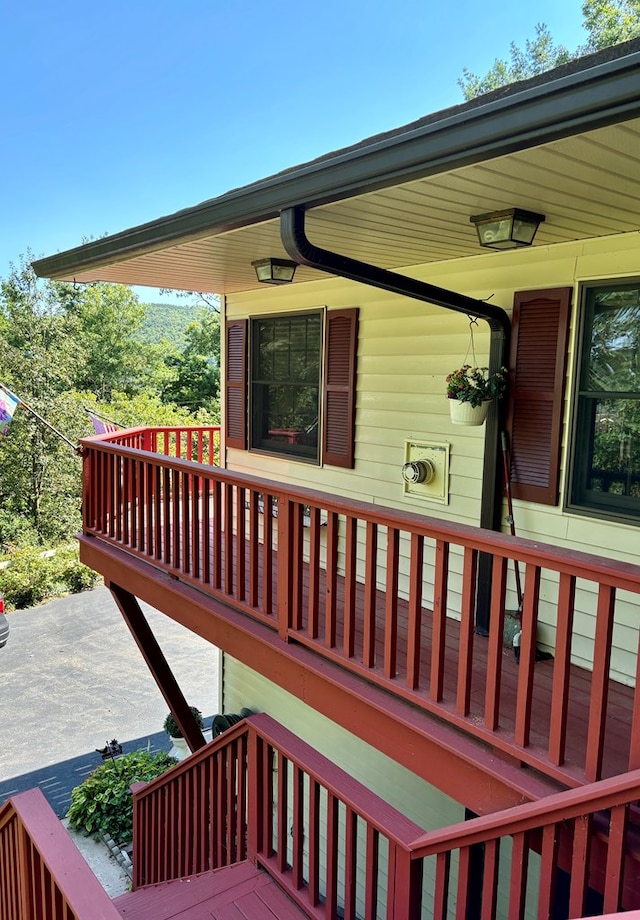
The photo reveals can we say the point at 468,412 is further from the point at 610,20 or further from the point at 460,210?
the point at 610,20

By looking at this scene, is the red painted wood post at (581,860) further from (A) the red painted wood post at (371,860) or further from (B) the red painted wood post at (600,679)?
(A) the red painted wood post at (371,860)

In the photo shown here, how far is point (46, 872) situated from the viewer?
2.00m

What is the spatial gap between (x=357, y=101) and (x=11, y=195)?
84.6 feet

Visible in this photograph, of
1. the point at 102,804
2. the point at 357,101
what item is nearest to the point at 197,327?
the point at 357,101

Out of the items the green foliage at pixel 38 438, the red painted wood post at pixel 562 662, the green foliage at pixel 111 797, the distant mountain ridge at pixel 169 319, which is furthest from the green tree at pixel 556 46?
the distant mountain ridge at pixel 169 319

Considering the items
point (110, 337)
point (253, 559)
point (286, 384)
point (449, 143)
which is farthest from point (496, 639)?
point (110, 337)

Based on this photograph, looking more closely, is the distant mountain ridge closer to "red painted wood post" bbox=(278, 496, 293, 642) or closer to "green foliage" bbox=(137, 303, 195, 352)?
"green foliage" bbox=(137, 303, 195, 352)

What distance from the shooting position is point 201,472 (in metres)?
3.82

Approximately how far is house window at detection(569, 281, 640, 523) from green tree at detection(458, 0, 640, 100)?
2190 centimetres

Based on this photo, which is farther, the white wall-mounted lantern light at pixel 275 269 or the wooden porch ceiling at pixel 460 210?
the white wall-mounted lantern light at pixel 275 269

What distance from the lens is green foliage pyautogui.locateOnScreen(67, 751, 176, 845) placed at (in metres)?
6.57

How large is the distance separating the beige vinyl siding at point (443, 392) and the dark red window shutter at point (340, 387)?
64 millimetres

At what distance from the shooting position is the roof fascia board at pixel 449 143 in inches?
64.6

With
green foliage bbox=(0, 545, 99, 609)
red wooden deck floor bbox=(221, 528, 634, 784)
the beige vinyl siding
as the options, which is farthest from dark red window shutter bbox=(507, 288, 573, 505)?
green foliage bbox=(0, 545, 99, 609)
